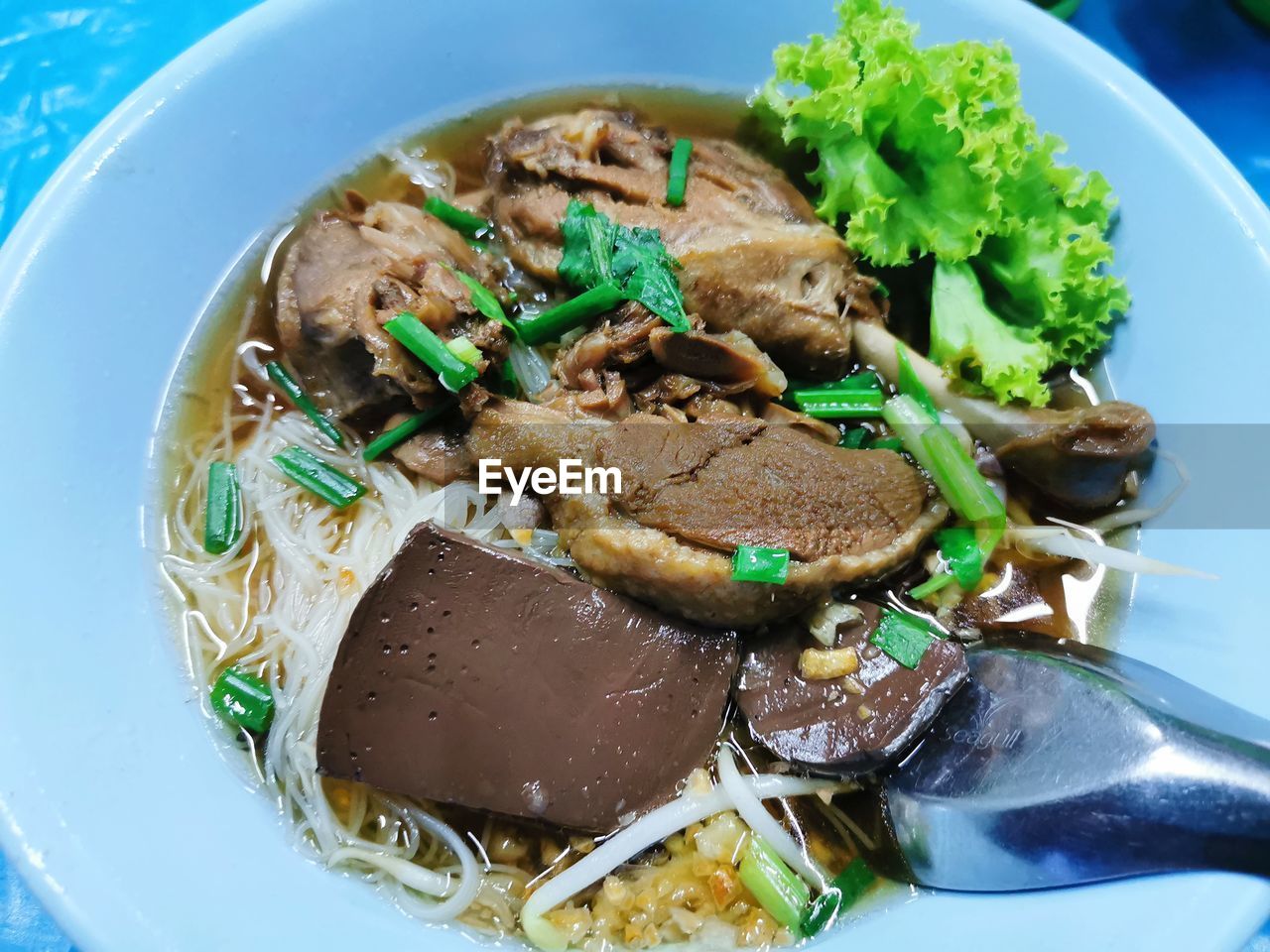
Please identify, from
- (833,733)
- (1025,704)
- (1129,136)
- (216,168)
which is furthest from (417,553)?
(1129,136)

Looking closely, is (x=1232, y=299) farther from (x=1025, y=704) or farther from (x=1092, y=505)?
(x=1025, y=704)

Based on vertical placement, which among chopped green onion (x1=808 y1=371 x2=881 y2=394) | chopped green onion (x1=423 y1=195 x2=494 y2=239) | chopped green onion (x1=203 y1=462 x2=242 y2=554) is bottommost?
chopped green onion (x1=808 y1=371 x2=881 y2=394)

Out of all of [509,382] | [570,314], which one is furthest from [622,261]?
[509,382]

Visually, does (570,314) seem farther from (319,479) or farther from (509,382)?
(319,479)

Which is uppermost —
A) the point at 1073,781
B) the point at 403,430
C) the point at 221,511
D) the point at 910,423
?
the point at 403,430

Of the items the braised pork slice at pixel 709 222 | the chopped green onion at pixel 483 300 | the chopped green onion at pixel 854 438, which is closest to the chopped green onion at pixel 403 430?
the chopped green onion at pixel 483 300

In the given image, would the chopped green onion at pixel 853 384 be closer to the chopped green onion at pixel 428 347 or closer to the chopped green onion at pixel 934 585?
the chopped green onion at pixel 934 585

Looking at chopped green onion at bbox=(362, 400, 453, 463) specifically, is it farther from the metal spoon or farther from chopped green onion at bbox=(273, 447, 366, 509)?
the metal spoon

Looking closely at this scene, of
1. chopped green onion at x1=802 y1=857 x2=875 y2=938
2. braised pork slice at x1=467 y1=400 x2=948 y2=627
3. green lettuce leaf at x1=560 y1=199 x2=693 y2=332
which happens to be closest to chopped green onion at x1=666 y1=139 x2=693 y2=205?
green lettuce leaf at x1=560 y1=199 x2=693 y2=332
